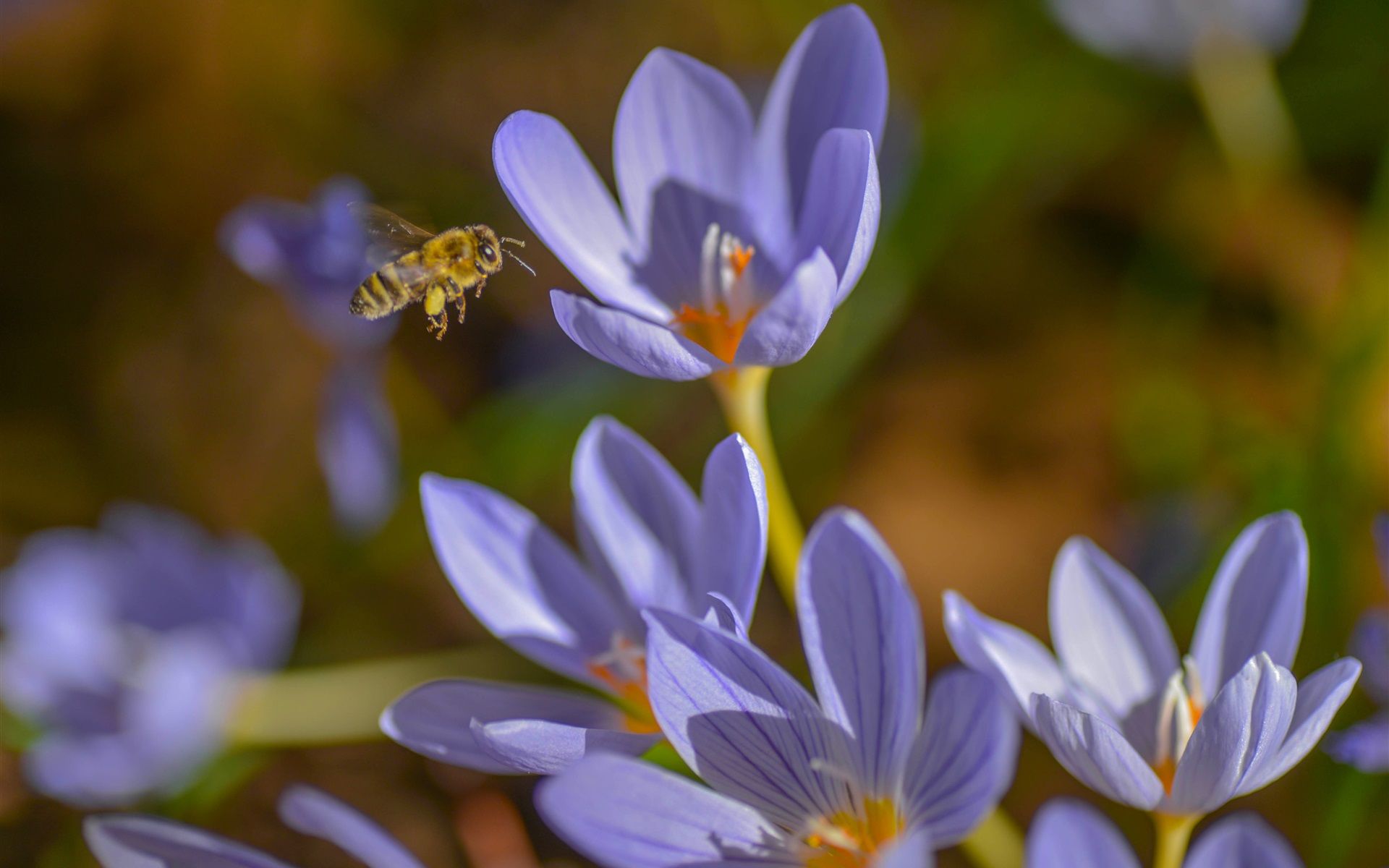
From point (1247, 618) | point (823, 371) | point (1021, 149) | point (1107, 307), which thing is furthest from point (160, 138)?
point (1247, 618)

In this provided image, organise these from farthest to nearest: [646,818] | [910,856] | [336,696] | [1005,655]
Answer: [336,696]
[1005,655]
[646,818]
[910,856]

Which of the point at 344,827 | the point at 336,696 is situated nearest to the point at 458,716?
the point at 344,827

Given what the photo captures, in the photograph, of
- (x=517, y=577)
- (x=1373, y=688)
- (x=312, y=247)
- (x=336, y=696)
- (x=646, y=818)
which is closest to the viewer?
(x=646, y=818)

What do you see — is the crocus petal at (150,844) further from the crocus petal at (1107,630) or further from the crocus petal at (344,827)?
the crocus petal at (1107,630)

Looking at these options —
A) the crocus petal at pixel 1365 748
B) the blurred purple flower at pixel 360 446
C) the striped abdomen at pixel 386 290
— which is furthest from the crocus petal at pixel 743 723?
the blurred purple flower at pixel 360 446

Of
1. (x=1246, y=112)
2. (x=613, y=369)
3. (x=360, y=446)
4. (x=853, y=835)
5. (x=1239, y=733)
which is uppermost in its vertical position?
(x=1246, y=112)

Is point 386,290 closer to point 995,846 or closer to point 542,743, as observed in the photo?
point 542,743

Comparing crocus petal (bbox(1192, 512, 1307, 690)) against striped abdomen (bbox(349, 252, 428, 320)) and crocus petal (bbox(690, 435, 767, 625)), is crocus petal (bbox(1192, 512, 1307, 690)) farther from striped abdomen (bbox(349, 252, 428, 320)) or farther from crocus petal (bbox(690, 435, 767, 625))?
striped abdomen (bbox(349, 252, 428, 320))

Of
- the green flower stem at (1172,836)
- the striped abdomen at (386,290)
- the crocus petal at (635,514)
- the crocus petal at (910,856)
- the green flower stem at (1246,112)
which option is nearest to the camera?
the crocus petal at (910,856)
